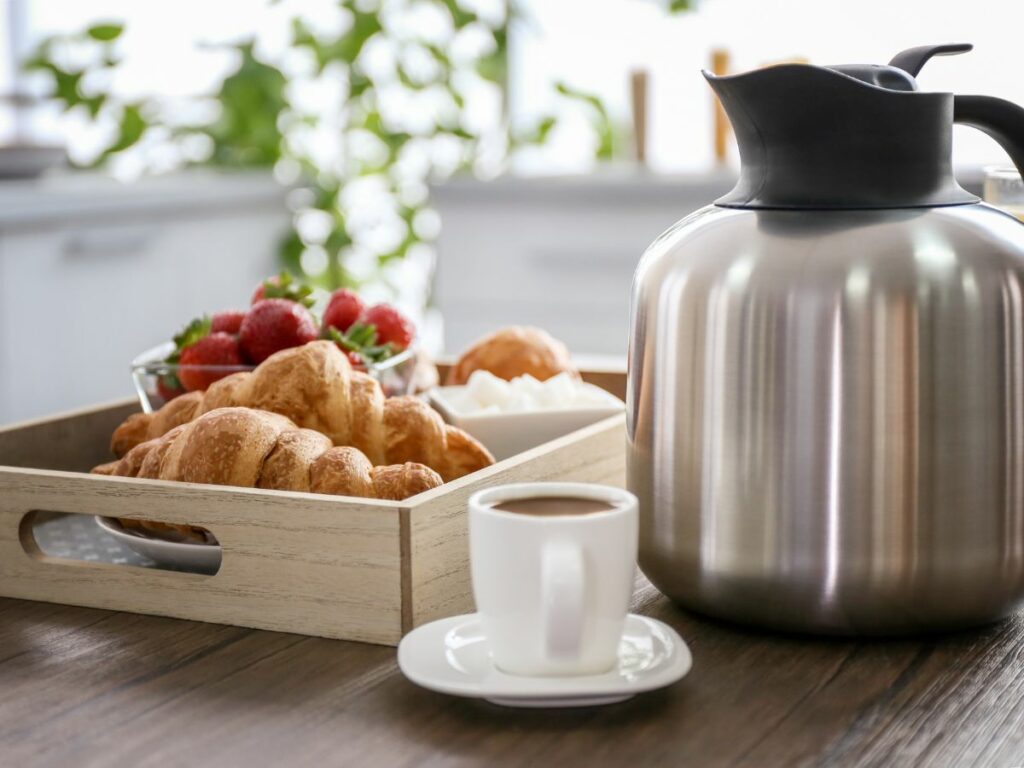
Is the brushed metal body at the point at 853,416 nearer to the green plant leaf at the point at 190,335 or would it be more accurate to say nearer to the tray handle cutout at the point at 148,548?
the tray handle cutout at the point at 148,548

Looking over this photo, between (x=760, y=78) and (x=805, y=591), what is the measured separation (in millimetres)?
274

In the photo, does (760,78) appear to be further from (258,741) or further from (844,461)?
(258,741)

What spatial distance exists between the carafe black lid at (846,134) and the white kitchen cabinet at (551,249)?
1.98 metres

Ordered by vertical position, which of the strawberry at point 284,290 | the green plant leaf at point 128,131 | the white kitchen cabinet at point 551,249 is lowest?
the white kitchen cabinet at point 551,249

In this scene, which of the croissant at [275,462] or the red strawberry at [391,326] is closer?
the croissant at [275,462]

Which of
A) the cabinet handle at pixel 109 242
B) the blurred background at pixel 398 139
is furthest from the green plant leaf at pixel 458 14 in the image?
the cabinet handle at pixel 109 242

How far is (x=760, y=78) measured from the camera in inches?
26.9

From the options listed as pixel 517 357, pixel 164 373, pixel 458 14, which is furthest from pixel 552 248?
pixel 164 373

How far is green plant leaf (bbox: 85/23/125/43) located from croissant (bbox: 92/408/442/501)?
8.70ft

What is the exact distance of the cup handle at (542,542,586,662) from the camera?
56 centimetres

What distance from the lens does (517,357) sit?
46.1 inches

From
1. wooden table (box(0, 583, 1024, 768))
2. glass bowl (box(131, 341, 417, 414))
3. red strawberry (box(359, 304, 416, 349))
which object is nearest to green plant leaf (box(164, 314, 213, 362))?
glass bowl (box(131, 341, 417, 414))

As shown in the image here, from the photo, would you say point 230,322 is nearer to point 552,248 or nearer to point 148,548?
point 148,548

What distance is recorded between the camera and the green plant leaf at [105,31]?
10.4 ft
